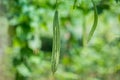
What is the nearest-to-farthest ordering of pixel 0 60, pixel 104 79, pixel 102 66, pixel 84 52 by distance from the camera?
pixel 0 60, pixel 104 79, pixel 102 66, pixel 84 52

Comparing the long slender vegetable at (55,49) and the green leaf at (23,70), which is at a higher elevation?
the long slender vegetable at (55,49)

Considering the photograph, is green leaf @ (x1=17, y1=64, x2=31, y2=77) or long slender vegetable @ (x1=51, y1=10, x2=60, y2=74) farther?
green leaf @ (x1=17, y1=64, x2=31, y2=77)

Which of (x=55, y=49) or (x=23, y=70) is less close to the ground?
(x=55, y=49)

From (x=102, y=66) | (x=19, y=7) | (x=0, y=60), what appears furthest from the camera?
(x=102, y=66)

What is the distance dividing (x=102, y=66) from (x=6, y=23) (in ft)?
3.84

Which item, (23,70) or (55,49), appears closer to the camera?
(55,49)

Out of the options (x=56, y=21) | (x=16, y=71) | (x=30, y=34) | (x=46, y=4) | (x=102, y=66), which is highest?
(x=56, y=21)

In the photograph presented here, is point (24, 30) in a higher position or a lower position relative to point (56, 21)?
lower

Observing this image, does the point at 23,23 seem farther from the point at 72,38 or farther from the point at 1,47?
the point at 72,38

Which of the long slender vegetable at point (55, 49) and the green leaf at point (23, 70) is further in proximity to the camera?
the green leaf at point (23, 70)

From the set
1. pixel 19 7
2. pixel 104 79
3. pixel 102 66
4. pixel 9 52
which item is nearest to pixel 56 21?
pixel 19 7

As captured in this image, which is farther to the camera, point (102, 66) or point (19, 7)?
point (102, 66)

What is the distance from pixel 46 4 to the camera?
2934 mm

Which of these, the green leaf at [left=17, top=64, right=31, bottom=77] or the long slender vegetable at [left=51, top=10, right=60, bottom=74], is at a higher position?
the long slender vegetable at [left=51, top=10, right=60, bottom=74]
